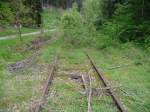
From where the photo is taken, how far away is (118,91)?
38.1 ft

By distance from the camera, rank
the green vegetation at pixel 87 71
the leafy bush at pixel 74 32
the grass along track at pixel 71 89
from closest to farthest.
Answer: the grass along track at pixel 71 89 → the green vegetation at pixel 87 71 → the leafy bush at pixel 74 32

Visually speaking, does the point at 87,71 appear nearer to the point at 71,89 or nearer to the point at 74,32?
the point at 71,89

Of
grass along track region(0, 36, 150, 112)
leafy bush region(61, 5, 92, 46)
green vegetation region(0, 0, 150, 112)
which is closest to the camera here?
grass along track region(0, 36, 150, 112)

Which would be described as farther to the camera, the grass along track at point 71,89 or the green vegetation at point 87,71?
the green vegetation at point 87,71

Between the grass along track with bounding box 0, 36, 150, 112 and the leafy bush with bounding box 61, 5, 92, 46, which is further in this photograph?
the leafy bush with bounding box 61, 5, 92, 46

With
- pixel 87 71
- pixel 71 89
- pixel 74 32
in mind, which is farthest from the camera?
pixel 74 32

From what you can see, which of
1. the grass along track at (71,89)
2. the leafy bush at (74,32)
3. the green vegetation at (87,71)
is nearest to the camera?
the grass along track at (71,89)

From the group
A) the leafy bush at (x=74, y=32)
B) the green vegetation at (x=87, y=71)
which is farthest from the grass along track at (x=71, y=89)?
the leafy bush at (x=74, y=32)

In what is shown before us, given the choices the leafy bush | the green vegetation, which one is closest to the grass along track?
the green vegetation

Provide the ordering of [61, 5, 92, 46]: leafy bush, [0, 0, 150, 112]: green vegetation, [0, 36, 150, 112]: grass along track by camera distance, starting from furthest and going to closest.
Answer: [61, 5, 92, 46]: leafy bush, [0, 0, 150, 112]: green vegetation, [0, 36, 150, 112]: grass along track

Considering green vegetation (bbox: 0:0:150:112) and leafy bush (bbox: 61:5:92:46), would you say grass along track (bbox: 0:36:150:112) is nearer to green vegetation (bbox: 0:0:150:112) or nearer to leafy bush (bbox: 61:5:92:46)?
green vegetation (bbox: 0:0:150:112)

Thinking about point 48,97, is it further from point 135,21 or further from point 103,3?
point 103,3

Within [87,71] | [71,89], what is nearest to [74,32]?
[87,71]

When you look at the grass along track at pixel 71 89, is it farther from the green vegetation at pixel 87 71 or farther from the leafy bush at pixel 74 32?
the leafy bush at pixel 74 32
